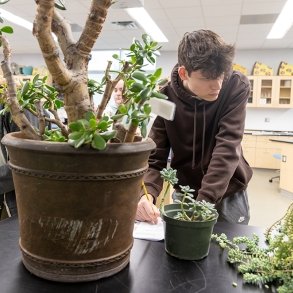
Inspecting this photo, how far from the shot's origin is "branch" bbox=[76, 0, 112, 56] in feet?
1.91

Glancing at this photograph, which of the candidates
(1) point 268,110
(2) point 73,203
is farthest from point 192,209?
(1) point 268,110

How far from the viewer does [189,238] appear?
705mm

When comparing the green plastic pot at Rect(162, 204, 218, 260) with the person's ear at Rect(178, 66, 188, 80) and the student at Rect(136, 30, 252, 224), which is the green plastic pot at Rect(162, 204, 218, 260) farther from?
the person's ear at Rect(178, 66, 188, 80)

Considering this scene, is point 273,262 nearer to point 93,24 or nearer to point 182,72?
point 93,24

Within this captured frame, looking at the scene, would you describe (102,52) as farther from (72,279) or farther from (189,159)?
(72,279)

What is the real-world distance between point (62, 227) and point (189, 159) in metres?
0.91

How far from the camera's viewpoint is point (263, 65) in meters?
8.09

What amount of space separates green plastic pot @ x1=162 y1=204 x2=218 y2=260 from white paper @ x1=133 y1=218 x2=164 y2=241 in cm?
10

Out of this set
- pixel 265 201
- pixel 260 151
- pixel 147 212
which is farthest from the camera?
pixel 260 151

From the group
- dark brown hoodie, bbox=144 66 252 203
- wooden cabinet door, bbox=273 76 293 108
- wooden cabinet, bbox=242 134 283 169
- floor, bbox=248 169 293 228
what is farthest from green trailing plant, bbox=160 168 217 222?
wooden cabinet door, bbox=273 76 293 108

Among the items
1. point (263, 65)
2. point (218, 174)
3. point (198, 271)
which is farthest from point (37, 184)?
point (263, 65)

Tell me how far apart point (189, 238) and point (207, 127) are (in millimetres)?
733

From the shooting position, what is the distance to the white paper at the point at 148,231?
0.82 m

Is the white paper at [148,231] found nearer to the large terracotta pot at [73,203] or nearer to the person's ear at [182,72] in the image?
the large terracotta pot at [73,203]
